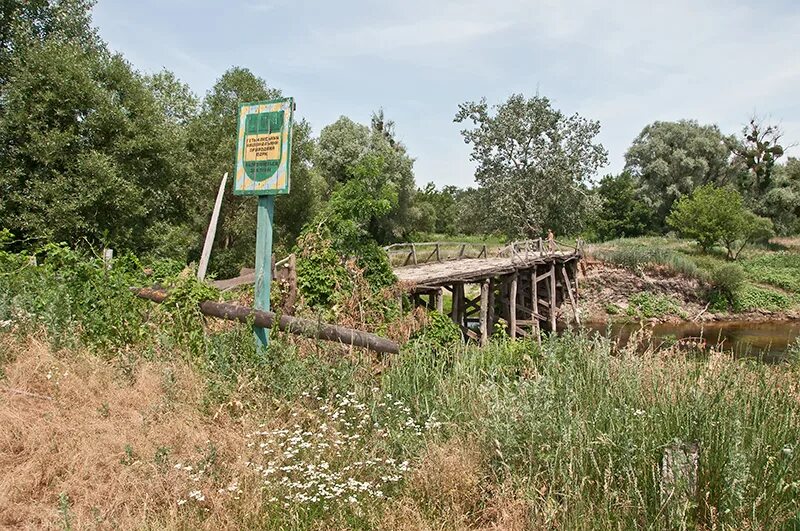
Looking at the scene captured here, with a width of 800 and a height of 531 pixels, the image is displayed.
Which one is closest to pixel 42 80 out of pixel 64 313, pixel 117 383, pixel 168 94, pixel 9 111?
pixel 9 111

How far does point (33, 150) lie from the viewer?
1487 cm

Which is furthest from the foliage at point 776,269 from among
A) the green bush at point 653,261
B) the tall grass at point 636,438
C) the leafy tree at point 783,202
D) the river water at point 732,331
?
the tall grass at point 636,438

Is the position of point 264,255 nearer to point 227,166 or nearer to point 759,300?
point 227,166

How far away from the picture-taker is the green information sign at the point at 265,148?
18.1ft

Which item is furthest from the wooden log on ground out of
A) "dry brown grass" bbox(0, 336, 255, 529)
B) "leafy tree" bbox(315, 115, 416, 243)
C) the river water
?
"leafy tree" bbox(315, 115, 416, 243)

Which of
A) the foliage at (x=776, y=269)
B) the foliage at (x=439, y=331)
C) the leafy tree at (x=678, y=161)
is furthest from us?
the leafy tree at (x=678, y=161)

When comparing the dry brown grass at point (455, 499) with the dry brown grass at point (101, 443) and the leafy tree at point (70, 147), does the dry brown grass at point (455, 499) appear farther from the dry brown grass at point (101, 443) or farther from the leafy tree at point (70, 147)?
the leafy tree at point (70, 147)

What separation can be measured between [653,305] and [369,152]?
724 inches

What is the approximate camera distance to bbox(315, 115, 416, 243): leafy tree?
121 ft

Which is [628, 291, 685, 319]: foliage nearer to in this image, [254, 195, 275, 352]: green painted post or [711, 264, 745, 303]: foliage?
[711, 264, 745, 303]: foliage

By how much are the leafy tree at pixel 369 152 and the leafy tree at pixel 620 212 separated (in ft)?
51.4

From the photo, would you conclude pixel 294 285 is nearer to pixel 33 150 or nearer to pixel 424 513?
pixel 424 513

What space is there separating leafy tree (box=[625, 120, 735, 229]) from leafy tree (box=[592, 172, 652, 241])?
109 centimetres

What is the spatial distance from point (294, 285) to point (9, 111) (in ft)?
41.2
